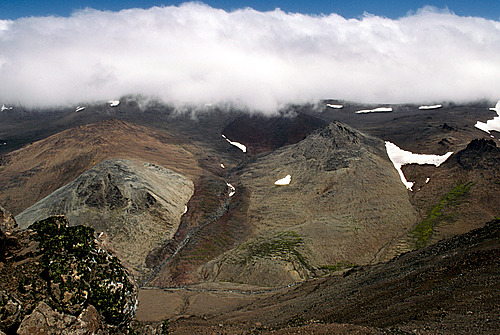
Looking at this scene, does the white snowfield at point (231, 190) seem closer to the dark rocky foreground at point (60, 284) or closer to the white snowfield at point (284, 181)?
the white snowfield at point (284, 181)

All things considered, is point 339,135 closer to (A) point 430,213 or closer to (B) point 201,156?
(A) point 430,213

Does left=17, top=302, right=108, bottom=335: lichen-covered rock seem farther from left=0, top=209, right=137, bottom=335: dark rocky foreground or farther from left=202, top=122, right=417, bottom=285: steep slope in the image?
left=202, top=122, right=417, bottom=285: steep slope

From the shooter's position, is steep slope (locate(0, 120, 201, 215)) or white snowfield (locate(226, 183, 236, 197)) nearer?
steep slope (locate(0, 120, 201, 215))

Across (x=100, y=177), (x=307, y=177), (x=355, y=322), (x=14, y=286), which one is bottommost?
(x=307, y=177)

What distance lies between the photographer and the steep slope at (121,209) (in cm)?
6181

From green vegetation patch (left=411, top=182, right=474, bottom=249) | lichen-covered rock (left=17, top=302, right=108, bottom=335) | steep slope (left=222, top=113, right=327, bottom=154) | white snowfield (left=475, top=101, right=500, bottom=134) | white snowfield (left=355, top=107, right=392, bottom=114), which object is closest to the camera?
lichen-covered rock (left=17, top=302, right=108, bottom=335)

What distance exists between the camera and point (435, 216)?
6531cm

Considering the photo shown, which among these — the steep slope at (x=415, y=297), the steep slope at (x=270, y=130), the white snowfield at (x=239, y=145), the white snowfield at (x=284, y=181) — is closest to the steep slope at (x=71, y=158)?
the white snowfield at (x=284, y=181)

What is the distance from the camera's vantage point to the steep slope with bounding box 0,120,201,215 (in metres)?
84.1

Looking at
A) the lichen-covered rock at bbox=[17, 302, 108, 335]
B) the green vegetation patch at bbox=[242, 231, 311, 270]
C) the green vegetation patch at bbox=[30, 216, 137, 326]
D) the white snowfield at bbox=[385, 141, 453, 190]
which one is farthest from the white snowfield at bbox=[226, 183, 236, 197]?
the lichen-covered rock at bbox=[17, 302, 108, 335]

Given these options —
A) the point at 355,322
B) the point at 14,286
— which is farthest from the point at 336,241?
the point at 14,286

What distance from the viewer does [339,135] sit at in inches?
3688

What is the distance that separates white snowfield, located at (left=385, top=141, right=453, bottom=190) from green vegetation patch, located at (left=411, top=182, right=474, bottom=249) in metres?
10.4

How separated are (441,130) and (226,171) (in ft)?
213
